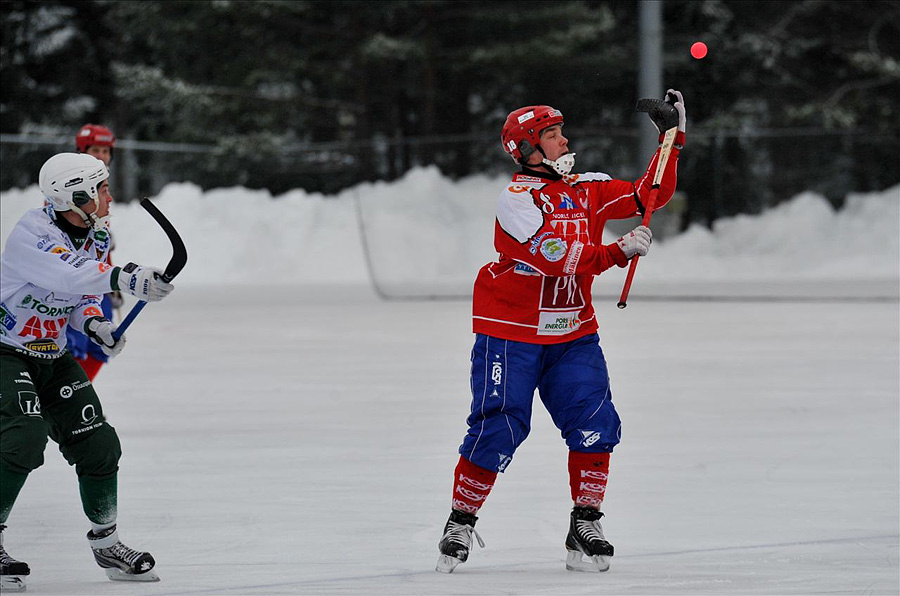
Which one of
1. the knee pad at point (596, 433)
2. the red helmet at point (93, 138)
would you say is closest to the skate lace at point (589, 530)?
the knee pad at point (596, 433)

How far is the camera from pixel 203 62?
2655 centimetres

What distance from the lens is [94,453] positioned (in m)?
4.78

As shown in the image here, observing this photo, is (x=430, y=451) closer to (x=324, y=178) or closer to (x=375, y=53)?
(x=324, y=178)

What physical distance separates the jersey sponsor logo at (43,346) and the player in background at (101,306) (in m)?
2.54

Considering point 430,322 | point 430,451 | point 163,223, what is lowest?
point 430,322

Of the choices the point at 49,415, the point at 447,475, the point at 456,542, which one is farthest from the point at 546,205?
the point at 447,475

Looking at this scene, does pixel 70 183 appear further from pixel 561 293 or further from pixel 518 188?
pixel 561 293

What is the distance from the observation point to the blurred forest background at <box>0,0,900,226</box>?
23609mm

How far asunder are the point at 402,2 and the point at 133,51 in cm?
709

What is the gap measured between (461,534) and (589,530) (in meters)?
0.42

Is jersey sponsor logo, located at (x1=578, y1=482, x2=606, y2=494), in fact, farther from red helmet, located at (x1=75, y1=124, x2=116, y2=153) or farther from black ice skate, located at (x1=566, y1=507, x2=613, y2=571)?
red helmet, located at (x1=75, y1=124, x2=116, y2=153)

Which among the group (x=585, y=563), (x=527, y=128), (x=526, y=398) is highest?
(x=527, y=128)

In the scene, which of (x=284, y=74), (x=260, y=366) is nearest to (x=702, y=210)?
(x=260, y=366)

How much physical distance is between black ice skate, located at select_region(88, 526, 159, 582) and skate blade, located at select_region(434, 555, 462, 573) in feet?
2.99
